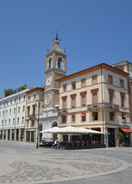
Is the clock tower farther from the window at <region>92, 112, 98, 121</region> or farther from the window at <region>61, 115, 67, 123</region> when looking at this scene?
the window at <region>92, 112, 98, 121</region>

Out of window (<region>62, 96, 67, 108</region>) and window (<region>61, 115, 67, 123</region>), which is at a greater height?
window (<region>62, 96, 67, 108</region>)

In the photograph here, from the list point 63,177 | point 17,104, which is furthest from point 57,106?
point 63,177

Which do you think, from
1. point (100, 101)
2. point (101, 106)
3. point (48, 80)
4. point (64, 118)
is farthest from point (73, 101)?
point (48, 80)

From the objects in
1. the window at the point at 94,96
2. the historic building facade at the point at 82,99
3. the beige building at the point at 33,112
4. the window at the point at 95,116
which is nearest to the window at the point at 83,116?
the historic building facade at the point at 82,99

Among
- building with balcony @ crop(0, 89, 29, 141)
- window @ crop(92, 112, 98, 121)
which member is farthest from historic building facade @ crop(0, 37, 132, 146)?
building with balcony @ crop(0, 89, 29, 141)

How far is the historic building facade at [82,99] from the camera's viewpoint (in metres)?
39.3

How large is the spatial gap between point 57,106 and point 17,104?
20.5m

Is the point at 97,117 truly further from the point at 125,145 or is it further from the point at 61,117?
the point at 61,117

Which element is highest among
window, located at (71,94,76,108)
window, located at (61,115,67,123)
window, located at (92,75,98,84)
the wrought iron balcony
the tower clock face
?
the tower clock face

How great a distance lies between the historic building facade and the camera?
129 feet

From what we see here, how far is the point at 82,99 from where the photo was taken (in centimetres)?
4278

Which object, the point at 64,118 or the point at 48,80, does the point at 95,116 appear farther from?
the point at 48,80

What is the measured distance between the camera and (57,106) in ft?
161

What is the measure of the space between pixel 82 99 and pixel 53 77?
11172mm
